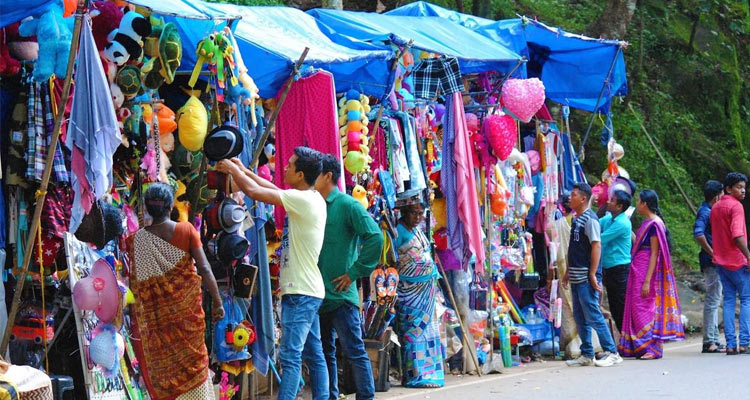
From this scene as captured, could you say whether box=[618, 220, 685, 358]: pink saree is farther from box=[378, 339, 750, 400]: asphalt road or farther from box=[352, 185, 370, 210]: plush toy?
box=[352, 185, 370, 210]: plush toy

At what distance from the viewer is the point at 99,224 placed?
7352mm

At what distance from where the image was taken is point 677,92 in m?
20.0

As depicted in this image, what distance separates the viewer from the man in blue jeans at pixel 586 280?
443 inches

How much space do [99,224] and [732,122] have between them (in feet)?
48.6

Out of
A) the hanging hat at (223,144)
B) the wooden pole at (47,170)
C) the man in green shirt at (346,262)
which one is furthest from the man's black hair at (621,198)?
the wooden pole at (47,170)

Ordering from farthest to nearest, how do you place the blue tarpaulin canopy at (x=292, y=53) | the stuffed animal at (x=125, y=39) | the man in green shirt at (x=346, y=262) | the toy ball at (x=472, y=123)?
1. the toy ball at (x=472, y=123)
2. the blue tarpaulin canopy at (x=292, y=53)
3. the man in green shirt at (x=346, y=262)
4. the stuffed animal at (x=125, y=39)

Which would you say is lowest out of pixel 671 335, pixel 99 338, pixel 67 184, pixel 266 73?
pixel 671 335

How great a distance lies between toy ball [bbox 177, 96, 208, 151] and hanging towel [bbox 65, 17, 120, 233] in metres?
1.21

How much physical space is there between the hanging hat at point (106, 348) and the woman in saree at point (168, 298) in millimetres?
249

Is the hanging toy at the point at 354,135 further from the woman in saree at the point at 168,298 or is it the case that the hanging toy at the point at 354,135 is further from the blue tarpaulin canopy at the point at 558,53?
the blue tarpaulin canopy at the point at 558,53

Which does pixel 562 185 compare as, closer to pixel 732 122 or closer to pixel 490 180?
pixel 490 180

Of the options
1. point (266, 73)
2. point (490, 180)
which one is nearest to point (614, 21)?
point (490, 180)

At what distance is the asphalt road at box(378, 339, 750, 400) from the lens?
9117mm

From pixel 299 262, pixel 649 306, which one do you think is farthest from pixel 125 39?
pixel 649 306
